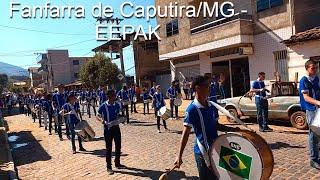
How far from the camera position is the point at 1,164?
10.9 meters

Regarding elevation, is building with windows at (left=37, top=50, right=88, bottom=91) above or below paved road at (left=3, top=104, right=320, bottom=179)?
above

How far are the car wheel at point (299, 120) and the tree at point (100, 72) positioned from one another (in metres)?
32.0

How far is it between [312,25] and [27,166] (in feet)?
48.0

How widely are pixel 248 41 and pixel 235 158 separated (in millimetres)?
17002

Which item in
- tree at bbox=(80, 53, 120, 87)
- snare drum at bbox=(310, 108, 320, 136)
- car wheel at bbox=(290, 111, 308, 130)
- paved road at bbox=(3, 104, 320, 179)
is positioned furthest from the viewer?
tree at bbox=(80, 53, 120, 87)

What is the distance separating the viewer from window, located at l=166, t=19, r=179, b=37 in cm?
2781

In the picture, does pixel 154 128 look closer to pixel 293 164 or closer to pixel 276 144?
pixel 276 144

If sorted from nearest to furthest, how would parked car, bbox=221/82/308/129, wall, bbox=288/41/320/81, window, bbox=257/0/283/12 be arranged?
parked car, bbox=221/82/308/129 < wall, bbox=288/41/320/81 < window, bbox=257/0/283/12

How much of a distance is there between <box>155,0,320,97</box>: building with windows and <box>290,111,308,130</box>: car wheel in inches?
165

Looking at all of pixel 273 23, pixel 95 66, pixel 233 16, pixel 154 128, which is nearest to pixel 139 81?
pixel 95 66

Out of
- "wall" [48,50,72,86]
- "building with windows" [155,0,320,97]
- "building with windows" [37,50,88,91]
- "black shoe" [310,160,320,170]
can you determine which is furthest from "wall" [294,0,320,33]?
"wall" [48,50,72,86]

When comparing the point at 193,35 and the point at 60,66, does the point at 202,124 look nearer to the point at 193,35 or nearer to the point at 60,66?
the point at 193,35

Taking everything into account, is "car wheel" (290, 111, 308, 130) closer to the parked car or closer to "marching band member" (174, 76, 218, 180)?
the parked car

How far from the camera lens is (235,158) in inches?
166
